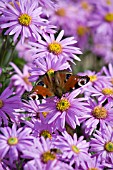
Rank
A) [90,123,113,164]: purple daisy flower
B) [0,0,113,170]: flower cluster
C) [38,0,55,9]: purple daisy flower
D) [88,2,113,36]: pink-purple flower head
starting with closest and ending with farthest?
[0,0,113,170]: flower cluster
[90,123,113,164]: purple daisy flower
[38,0,55,9]: purple daisy flower
[88,2,113,36]: pink-purple flower head

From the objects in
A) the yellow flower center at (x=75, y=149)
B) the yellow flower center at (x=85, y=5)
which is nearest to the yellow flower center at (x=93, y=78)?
the yellow flower center at (x=75, y=149)

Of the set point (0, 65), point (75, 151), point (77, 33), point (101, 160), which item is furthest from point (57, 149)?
point (77, 33)

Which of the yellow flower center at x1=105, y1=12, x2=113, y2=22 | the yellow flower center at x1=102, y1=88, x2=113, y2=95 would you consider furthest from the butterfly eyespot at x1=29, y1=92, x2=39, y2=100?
the yellow flower center at x1=105, y1=12, x2=113, y2=22

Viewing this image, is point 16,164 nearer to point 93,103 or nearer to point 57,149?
point 57,149

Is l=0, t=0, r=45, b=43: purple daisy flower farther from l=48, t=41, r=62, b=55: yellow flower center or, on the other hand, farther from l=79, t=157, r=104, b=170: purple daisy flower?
l=79, t=157, r=104, b=170: purple daisy flower

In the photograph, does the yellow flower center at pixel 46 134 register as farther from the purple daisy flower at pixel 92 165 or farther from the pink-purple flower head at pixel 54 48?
the pink-purple flower head at pixel 54 48
